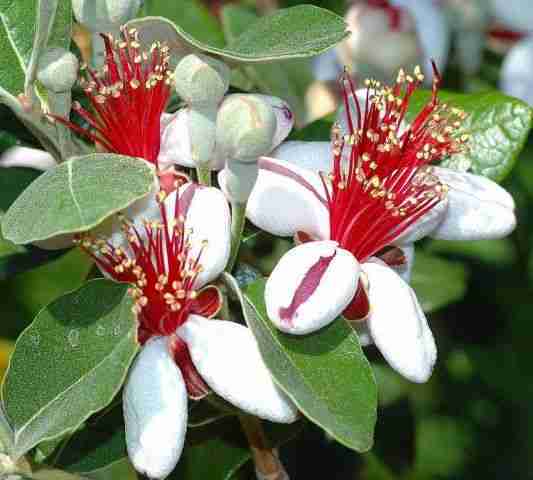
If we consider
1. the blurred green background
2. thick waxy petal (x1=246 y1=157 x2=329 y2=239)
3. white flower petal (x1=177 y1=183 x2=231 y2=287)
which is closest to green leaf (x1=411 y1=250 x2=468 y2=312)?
the blurred green background

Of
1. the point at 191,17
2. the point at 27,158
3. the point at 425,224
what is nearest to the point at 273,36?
the point at 425,224

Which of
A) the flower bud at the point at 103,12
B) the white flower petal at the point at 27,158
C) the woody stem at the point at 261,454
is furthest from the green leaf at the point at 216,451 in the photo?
the white flower petal at the point at 27,158

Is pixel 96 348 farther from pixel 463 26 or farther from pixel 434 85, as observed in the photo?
pixel 463 26

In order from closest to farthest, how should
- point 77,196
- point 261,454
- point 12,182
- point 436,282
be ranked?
point 77,196, point 261,454, point 12,182, point 436,282

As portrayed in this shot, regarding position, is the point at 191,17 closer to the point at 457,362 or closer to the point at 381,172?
the point at 381,172

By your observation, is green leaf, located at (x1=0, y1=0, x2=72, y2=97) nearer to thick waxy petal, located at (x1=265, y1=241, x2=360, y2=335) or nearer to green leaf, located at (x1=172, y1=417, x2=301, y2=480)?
thick waxy petal, located at (x1=265, y1=241, x2=360, y2=335)

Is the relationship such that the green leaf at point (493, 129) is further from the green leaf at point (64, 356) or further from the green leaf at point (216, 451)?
the green leaf at point (64, 356)

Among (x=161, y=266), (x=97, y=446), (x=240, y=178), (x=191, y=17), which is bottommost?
(x=97, y=446)
